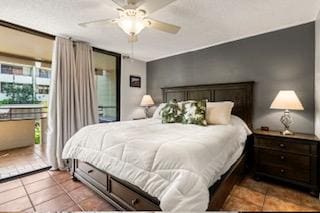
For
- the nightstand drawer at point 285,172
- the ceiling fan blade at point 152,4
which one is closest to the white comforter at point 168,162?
the nightstand drawer at point 285,172

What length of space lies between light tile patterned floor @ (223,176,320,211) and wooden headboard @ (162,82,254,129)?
1.00 meters

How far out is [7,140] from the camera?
12.8 feet

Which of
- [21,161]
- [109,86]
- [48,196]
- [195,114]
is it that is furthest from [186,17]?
[21,161]

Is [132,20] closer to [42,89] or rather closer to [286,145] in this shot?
[286,145]

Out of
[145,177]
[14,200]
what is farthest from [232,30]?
[14,200]

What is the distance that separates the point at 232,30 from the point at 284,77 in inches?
42.5

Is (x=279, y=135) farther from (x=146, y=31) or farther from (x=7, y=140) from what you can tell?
(x=7, y=140)

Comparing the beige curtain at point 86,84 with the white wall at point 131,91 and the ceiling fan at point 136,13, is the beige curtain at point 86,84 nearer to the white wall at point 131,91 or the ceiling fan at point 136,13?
the white wall at point 131,91

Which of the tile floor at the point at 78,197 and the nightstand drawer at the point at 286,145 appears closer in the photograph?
the tile floor at the point at 78,197

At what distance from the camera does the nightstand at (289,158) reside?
6.94 ft

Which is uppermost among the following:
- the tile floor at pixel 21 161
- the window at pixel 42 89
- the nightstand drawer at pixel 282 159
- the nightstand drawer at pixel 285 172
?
the window at pixel 42 89

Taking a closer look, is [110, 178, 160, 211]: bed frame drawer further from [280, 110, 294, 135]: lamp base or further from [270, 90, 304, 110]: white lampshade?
[280, 110, 294, 135]: lamp base

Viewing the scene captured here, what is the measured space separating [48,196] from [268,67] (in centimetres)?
362

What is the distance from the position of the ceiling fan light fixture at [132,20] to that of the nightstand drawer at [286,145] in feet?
7.37
